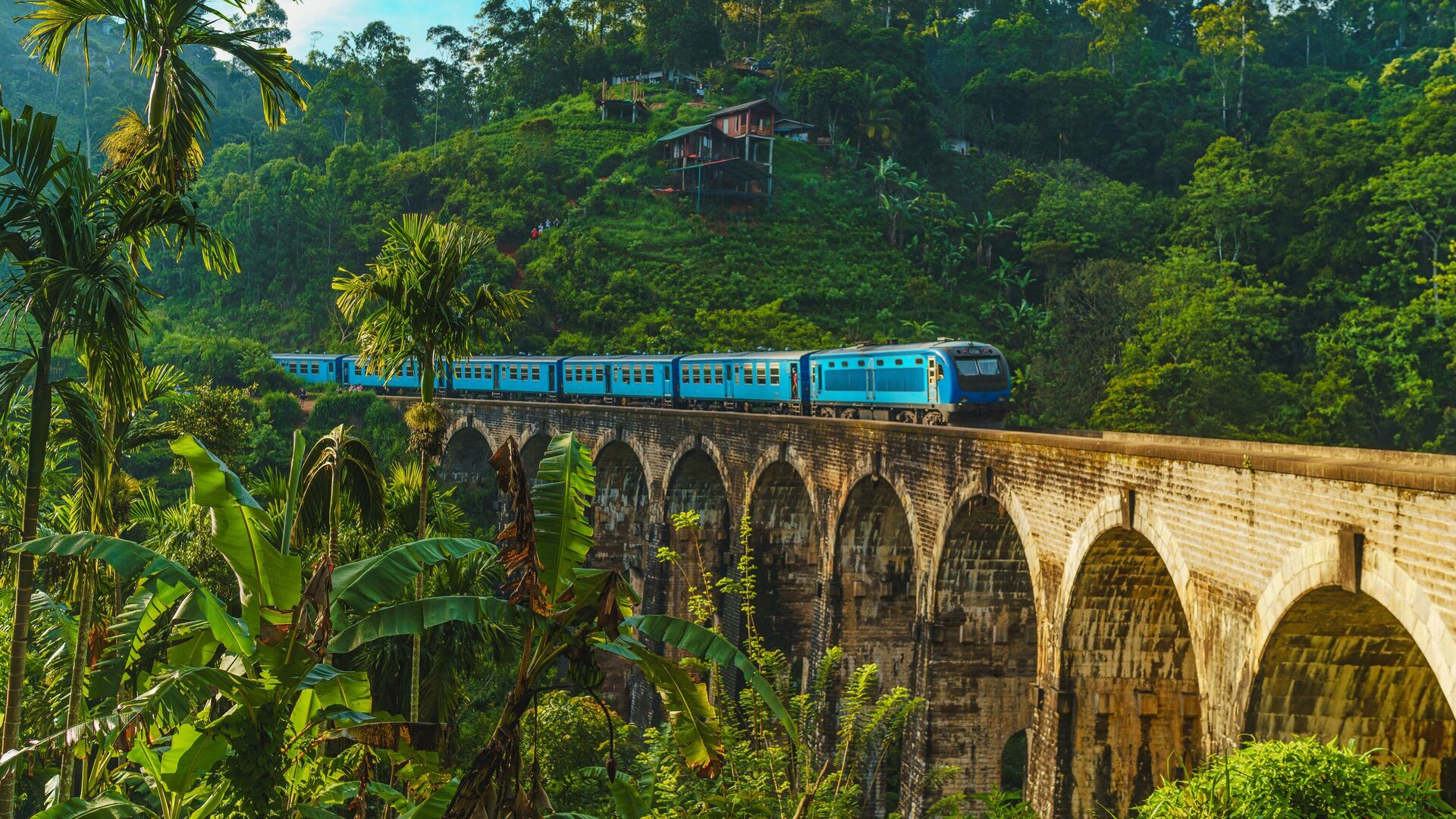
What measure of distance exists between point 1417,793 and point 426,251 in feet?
29.4

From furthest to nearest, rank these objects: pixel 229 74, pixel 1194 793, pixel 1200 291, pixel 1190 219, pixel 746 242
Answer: pixel 229 74 → pixel 746 242 → pixel 1190 219 → pixel 1200 291 → pixel 1194 793

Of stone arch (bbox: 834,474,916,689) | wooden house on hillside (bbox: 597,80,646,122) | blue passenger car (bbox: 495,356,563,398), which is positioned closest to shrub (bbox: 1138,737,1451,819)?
stone arch (bbox: 834,474,916,689)

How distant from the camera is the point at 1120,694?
1346 centimetres

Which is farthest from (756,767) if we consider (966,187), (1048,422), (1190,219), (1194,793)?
(966,187)

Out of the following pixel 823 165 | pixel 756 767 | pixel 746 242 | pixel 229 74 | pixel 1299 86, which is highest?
pixel 229 74

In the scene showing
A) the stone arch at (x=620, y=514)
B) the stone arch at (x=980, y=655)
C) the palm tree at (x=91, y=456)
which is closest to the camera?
the palm tree at (x=91, y=456)

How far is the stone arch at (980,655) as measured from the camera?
16672 mm

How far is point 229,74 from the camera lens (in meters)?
99.5

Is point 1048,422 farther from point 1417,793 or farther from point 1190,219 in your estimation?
point 1417,793

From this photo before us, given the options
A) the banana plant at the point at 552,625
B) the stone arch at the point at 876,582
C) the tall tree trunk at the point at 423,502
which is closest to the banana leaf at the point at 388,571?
the banana plant at the point at 552,625

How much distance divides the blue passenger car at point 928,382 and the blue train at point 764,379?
2 centimetres

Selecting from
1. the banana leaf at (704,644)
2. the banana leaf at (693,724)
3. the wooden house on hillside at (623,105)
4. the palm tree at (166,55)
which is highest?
the wooden house on hillside at (623,105)

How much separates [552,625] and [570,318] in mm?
44702

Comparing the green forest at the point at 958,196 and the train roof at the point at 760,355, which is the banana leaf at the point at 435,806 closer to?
the train roof at the point at 760,355
